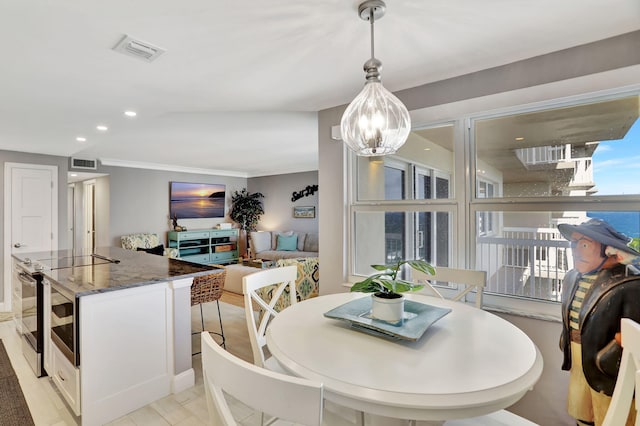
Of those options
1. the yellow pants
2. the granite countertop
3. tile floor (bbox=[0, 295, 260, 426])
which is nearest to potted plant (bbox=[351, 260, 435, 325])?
the yellow pants

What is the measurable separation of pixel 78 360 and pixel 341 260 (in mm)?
1940

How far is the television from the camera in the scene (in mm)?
6988

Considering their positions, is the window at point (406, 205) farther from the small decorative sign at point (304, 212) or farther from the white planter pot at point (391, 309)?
the small decorative sign at point (304, 212)

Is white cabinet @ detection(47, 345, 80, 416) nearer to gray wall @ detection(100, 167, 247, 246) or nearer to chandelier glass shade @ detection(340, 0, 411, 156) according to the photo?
chandelier glass shade @ detection(340, 0, 411, 156)

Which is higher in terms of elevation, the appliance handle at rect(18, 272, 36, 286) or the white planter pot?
the white planter pot

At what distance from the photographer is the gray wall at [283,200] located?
7.49m

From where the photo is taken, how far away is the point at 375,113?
56.6 inches

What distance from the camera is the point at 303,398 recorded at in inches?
25.5

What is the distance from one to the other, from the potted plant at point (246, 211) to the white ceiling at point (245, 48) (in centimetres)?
498

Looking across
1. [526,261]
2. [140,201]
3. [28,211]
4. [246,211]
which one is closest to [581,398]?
[526,261]

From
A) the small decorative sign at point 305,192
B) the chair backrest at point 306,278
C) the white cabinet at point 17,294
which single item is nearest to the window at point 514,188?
the chair backrest at point 306,278

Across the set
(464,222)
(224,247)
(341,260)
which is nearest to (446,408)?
(464,222)

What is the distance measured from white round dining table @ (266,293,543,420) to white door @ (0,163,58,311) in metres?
4.97

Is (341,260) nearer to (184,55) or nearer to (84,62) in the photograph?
(184,55)
